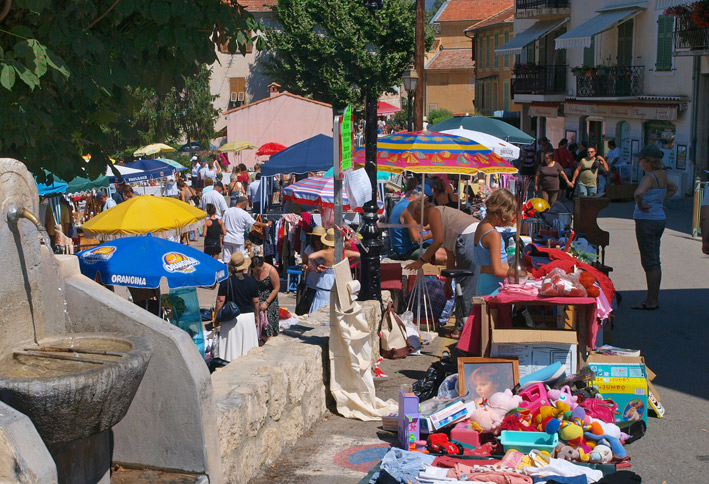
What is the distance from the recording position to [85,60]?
610cm

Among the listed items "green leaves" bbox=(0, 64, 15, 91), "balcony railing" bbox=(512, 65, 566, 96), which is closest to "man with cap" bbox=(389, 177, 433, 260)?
"green leaves" bbox=(0, 64, 15, 91)

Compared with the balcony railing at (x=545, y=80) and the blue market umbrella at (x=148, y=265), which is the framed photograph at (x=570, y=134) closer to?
the balcony railing at (x=545, y=80)

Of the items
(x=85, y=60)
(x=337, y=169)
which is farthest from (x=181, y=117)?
(x=85, y=60)

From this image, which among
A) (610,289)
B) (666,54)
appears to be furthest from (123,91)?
(666,54)

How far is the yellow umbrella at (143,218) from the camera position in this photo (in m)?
11.0

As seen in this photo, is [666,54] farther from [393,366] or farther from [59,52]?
[59,52]

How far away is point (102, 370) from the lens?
3.72 m

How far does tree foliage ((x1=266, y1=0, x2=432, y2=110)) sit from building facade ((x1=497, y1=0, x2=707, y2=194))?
661 cm

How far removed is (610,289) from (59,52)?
208 inches

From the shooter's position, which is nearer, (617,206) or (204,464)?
(204,464)

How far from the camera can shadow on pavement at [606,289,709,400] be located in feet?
25.0

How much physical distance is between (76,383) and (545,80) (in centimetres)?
3554

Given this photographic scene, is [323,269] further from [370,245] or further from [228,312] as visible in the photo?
[370,245]

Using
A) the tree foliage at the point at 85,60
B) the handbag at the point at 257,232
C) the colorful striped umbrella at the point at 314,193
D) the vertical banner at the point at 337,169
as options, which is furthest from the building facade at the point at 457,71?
the tree foliage at the point at 85,60
